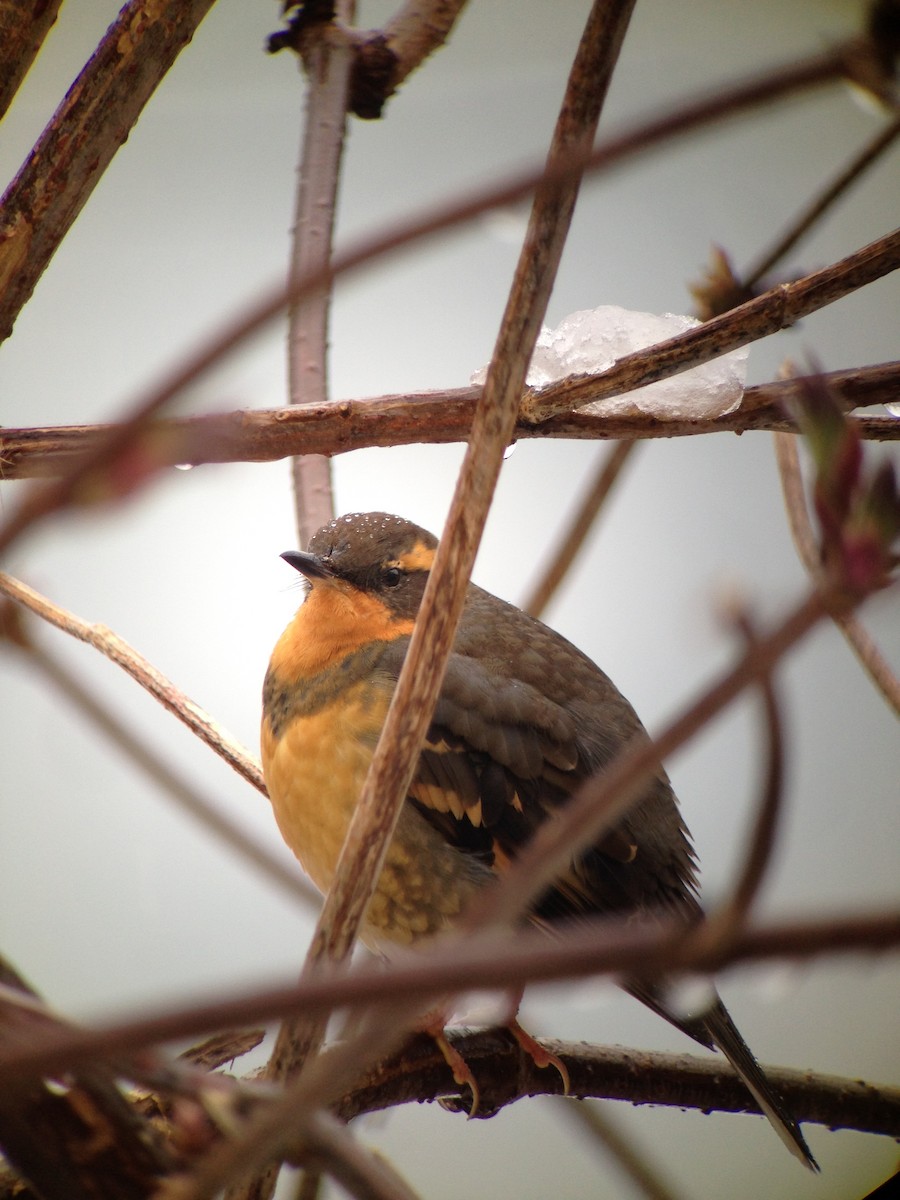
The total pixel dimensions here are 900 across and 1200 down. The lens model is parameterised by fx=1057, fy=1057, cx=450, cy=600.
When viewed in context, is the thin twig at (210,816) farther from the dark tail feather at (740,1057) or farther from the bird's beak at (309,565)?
the dark tail feather at (740,1057)

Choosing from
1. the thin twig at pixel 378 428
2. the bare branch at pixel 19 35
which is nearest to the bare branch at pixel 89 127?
the bare branch at pixel 19 35

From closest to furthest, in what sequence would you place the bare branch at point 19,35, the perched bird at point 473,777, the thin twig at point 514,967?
the thin twig at point 514,967, the bare branch at point 19,35, the perched bird at point 473,777

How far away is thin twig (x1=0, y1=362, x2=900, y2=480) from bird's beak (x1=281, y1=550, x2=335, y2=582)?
388 mm

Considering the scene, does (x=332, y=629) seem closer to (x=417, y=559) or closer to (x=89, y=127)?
(x=417, y=559)

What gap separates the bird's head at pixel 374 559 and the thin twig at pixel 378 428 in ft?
1.55

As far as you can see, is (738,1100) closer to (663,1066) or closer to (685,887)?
(663,1066)

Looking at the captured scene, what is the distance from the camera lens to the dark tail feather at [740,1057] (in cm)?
142

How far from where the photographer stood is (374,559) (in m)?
1.84

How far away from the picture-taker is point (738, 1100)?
1.54m

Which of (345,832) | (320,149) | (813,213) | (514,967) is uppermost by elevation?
(320,149)

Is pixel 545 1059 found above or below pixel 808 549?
below

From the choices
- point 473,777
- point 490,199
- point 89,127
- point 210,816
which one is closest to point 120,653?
point 210,816

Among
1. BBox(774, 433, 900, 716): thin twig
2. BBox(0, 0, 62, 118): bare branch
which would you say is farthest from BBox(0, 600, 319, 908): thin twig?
BBox(774, 433, 900, 716): thin twig

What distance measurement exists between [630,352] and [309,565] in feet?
2.40
